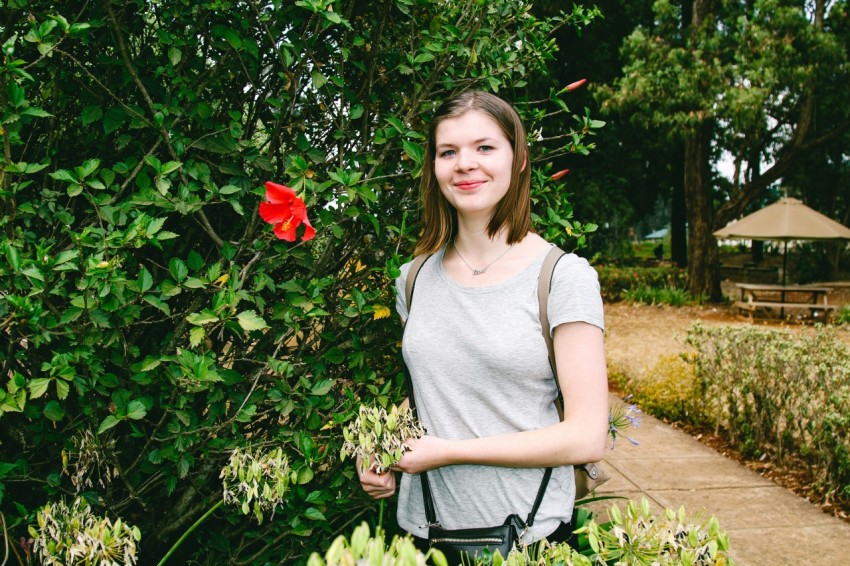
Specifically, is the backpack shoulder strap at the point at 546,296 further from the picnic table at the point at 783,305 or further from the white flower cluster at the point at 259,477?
the picnic table at the point at 783,305

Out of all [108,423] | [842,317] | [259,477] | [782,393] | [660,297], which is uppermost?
[108,423]

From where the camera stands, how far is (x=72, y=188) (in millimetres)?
1856

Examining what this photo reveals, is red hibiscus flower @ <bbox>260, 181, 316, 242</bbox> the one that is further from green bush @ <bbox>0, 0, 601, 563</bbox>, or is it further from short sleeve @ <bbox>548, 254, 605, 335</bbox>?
short sleeve @ <bbox>548, 254, 605, 335</bbox>

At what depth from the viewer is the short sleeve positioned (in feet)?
5.45

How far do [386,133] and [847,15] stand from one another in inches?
670

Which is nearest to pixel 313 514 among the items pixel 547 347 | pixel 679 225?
pixel 547 347

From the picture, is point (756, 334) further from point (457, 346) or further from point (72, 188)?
point (72, 188)

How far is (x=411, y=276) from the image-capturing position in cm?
208

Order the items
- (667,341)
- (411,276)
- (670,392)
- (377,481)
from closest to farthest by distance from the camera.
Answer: (377,481) < (411,276) < (670,392) < (667,341)

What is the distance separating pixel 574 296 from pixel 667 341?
1054cm

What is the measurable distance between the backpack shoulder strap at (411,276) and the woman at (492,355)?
0.02m

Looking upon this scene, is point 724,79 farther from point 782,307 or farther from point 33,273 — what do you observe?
point 33,273

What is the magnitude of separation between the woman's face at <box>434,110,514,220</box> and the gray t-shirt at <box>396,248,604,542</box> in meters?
0.23

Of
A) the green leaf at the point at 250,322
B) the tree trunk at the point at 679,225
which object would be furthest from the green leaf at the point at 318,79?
the tree trunk at the point at 679,225
